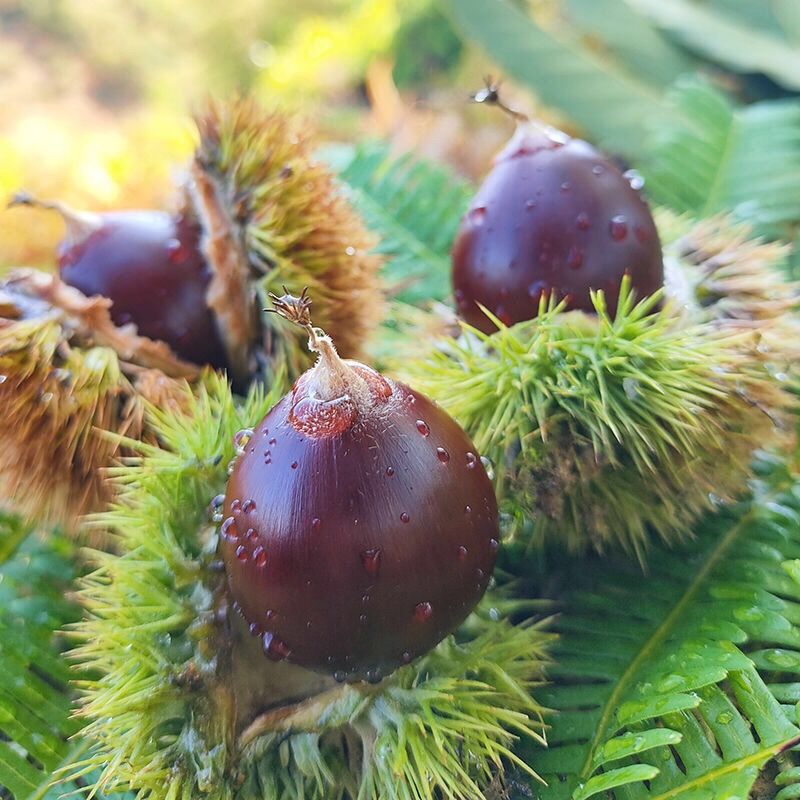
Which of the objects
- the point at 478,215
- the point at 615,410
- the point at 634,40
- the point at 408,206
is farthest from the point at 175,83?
the point at 615,410

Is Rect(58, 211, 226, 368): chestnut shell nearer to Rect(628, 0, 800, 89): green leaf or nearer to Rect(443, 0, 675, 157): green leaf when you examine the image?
Rect(443, 0, 675, 157): green leaf

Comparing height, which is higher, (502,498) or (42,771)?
(502,498)

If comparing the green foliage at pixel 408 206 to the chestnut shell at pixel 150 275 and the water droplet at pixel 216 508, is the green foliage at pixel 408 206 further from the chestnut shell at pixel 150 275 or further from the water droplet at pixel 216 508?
the water droplet at pixel 216 508

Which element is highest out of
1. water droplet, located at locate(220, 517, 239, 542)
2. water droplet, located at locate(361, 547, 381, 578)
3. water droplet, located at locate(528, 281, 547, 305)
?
water droplet, located at locate(528, 281, 547, 305)

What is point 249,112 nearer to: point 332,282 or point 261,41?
point 332,282

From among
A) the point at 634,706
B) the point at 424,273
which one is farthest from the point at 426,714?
the point at 424,273

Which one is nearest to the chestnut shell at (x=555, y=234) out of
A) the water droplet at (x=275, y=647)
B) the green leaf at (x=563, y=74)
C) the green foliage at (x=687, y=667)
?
the green foliage at (x=687, y=667)

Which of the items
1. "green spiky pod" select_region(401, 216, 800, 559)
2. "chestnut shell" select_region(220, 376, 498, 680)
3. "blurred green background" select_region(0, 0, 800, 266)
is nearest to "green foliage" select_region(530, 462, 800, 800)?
"green spiky pod" select_region(401, 216, 800, 559)
